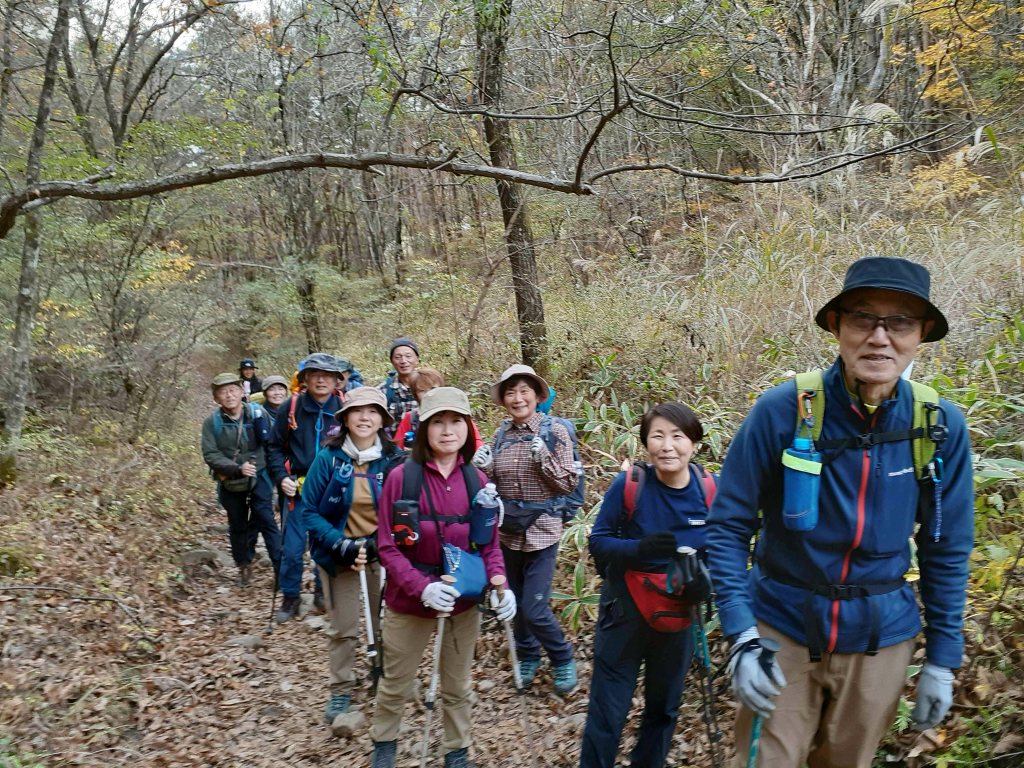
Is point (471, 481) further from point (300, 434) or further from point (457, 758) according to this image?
point (300, 434)

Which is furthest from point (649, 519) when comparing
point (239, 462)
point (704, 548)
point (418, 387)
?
point (239, 462)

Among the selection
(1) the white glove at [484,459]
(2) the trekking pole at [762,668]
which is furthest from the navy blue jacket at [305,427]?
(2) the trekking pole at [762,668]

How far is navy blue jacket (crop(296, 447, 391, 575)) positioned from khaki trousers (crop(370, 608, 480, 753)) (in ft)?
3.03

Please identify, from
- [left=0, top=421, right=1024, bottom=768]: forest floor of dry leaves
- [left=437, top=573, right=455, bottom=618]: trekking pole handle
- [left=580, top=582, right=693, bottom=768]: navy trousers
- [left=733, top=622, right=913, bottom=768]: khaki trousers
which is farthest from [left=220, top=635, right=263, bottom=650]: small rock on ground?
[left=733, top=622, right=913, bottom=768]: khaki trousers

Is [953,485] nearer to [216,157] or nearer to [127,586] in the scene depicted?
[127,586]

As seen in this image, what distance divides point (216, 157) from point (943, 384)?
36.1 feet

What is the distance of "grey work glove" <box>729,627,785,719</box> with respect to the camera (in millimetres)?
2115

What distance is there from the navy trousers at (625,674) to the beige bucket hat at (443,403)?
1181 millimetres

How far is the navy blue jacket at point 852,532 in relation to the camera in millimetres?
2168

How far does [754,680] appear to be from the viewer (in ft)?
6.93

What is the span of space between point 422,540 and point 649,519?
119 cm

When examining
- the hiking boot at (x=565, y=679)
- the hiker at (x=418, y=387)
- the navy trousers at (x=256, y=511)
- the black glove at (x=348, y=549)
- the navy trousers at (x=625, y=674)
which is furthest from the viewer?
the navy trousers at (x=256, y=511)

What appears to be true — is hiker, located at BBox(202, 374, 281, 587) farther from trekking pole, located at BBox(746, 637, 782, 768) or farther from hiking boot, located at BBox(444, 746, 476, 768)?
trekking pole, located at BBox(746, 637, 782, 768)

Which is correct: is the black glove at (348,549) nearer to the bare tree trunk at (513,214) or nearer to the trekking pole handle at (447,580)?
the trekking pole handle at (447,580)
